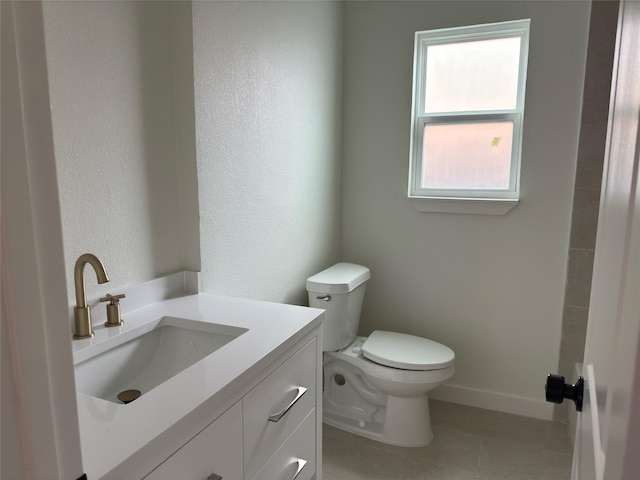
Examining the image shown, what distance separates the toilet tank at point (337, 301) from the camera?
86.4 inches

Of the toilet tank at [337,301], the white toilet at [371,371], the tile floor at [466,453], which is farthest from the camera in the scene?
the toilet tank at [337,301]

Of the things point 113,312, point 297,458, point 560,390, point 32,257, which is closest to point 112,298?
point 113,312

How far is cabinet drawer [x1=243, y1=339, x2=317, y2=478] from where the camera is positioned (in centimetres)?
105

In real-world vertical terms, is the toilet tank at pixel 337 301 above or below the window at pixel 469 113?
below

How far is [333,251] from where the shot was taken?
2686 mm

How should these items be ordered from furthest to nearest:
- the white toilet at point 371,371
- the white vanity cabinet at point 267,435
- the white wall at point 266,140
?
the white toilet at point 371,371 → the white wall at point 266,140 → the white vanity cabinet at point 267,435

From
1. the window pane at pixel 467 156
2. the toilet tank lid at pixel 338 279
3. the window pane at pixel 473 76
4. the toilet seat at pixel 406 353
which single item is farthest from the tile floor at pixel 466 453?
the window pane at pixel 473 76

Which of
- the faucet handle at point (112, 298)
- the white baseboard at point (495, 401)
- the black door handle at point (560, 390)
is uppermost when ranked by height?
the faucet handle at point (112, 298)

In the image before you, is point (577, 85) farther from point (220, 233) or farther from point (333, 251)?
point (220, 233)

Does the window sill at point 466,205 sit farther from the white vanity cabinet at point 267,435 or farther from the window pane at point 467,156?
the white vanity cabinet at point 267,435

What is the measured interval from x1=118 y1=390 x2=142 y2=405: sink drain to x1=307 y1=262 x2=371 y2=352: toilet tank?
1.07m

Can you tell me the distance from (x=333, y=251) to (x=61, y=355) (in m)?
2.26

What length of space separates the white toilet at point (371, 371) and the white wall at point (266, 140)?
0.69ft

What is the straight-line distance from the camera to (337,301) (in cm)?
223
